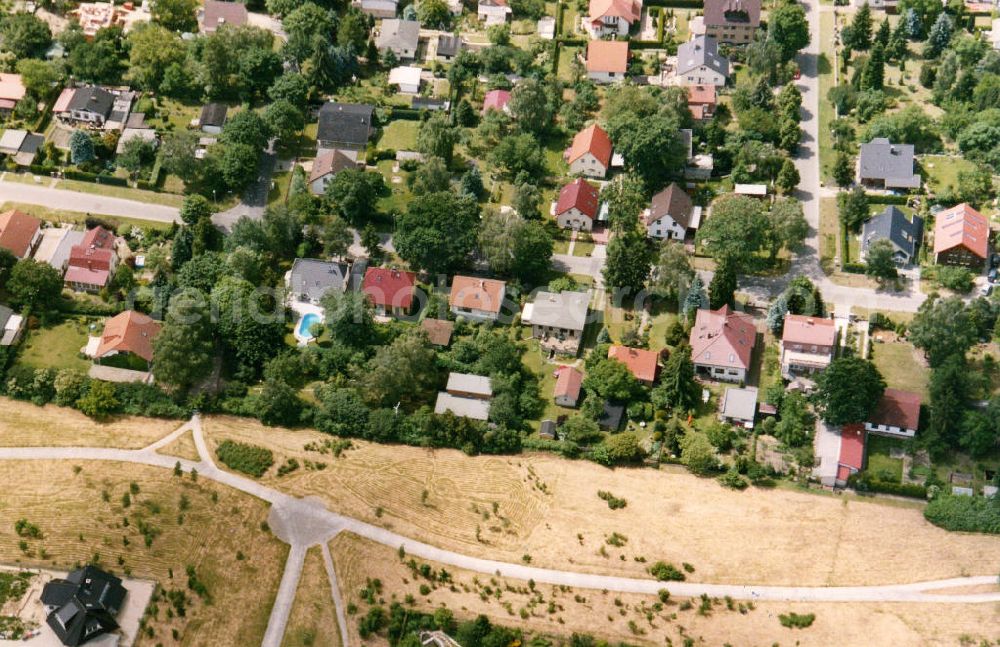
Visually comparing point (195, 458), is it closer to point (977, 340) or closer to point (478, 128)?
point (478, 128)

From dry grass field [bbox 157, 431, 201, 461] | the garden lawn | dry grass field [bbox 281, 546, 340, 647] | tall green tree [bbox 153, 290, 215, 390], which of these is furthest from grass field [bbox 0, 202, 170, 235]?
dry grass field [bbox 281, 546, 340, 647]

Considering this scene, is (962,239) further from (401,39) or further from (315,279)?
(401,39)

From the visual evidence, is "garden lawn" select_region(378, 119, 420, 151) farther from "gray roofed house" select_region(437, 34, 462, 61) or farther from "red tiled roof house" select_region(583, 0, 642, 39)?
"red tiled roof house" select_region(583, 0, 642, 39)

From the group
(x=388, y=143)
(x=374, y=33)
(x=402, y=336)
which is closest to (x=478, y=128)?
(x=388, y=143)

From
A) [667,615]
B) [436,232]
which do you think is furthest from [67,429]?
[667,615]

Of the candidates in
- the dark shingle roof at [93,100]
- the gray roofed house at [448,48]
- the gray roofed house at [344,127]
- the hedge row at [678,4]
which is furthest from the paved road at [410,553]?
the hedge row at [678,4]

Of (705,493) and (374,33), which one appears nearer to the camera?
(705,493)
